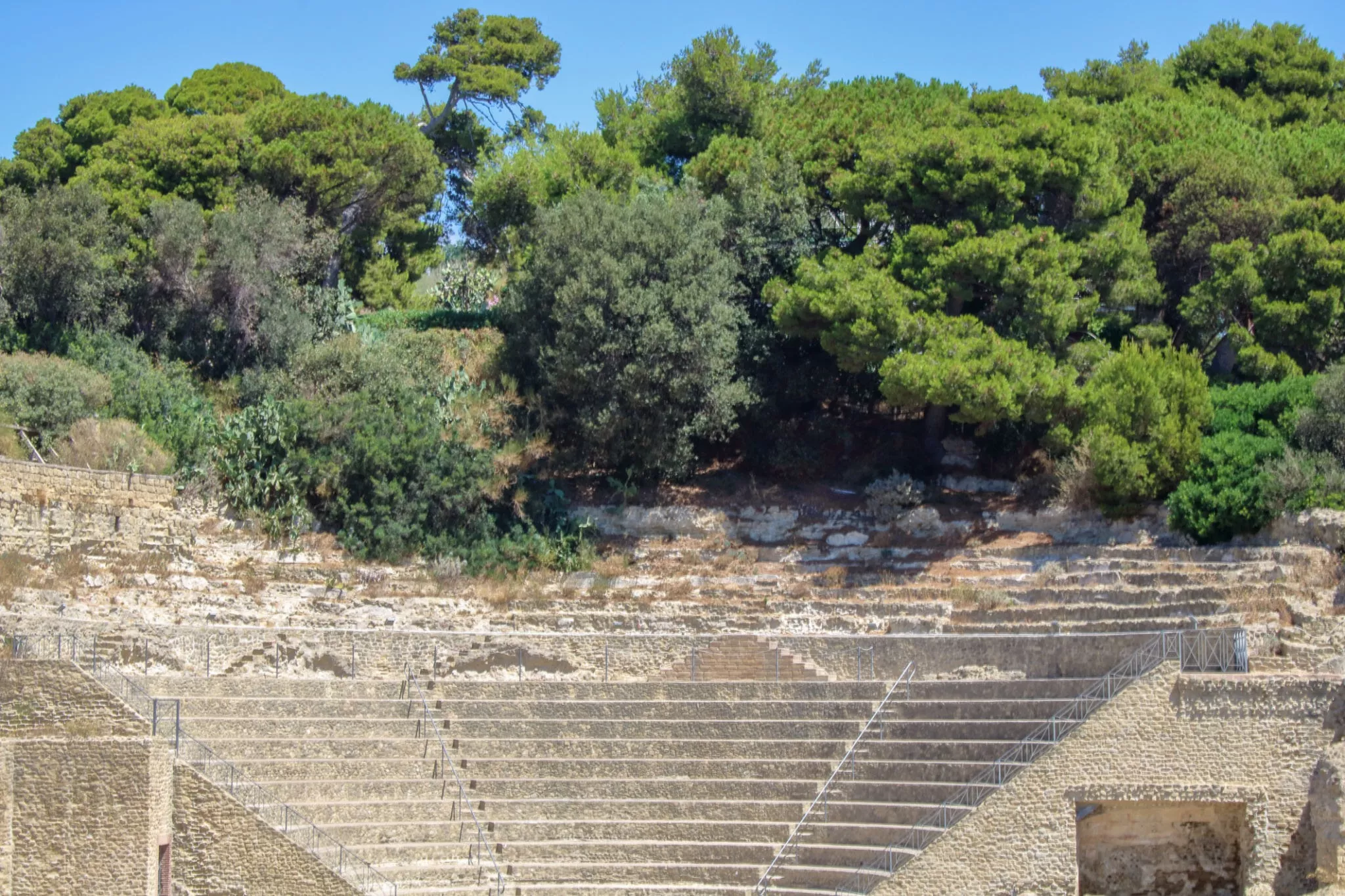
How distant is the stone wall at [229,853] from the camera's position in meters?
23.2

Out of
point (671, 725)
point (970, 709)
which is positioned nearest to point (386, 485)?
point (671, 725)

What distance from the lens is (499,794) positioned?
25328 millimetres

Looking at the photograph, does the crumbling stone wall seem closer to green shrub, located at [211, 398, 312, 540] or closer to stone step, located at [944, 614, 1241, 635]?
stone step, located at [944, 614, 1241, 635]

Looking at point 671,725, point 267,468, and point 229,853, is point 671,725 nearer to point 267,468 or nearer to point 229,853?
point 229,853

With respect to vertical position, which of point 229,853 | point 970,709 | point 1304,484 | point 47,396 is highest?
point 47,396

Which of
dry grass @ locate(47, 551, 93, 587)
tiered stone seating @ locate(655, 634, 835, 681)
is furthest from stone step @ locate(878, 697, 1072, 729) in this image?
dry grass @ locate(47, 551, 93, 587)

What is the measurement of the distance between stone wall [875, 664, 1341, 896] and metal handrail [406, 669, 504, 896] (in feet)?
16.9

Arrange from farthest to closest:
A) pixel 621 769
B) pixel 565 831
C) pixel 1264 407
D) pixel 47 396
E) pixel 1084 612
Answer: pixel 47 396, pixel 1264 407, pixel 1084 612, pixel 621 769, pixel 565 831

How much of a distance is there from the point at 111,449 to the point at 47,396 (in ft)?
5.17

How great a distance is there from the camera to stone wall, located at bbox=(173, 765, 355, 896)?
23.2m

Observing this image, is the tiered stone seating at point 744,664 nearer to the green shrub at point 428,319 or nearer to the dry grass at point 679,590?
the dry grass at point 679,590

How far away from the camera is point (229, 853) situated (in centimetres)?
2333

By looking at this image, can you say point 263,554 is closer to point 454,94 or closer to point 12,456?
point 12,456

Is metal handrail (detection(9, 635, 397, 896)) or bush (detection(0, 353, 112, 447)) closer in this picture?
metal handrail (detection(9, 635, 397, 896))
